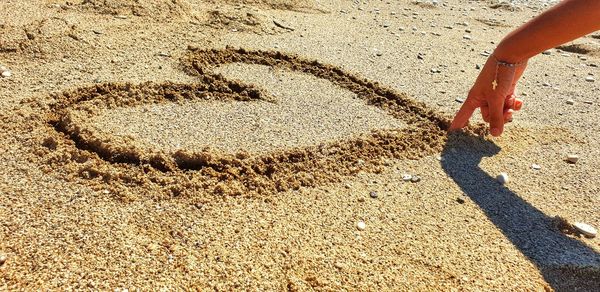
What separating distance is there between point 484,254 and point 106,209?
5.86ft

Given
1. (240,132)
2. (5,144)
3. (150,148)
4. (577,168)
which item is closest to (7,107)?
(5,144)

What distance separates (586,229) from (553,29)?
1053 mm

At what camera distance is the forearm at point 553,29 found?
237 centimetres

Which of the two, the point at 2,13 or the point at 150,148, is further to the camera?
the point at 2,13

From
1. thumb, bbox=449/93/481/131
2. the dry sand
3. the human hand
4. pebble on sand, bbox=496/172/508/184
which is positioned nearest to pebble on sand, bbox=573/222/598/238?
the dry sand

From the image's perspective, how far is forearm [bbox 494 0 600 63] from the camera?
2.37 meters

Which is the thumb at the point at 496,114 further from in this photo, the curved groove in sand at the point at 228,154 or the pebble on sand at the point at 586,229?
the pebble on sand at the point at 586,229

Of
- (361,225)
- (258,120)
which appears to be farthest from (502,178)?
(258,120)

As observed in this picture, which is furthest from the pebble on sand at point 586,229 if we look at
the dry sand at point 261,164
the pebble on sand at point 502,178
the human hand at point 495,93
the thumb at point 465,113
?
the thumb at point 465,113

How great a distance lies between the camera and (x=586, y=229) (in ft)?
8.03

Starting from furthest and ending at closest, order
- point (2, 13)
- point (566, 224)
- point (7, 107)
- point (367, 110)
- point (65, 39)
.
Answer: point (2, 13) < point (65, 39) < point (367, 110) < point (7, 107) < point (566, 224)

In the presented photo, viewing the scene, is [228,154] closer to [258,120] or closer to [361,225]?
[258,120]

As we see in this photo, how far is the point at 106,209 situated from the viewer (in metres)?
2.20

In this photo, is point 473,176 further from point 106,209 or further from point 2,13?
point 2,13
